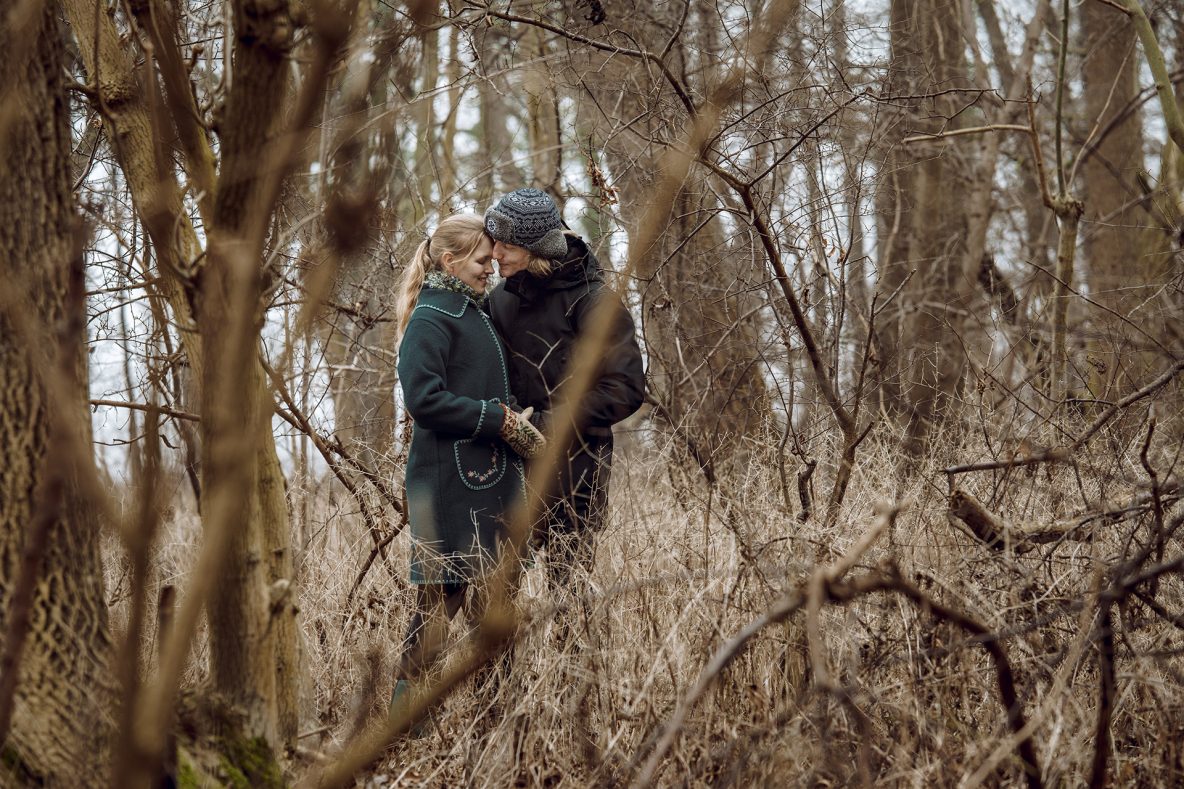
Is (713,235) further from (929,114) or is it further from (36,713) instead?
(36,713)

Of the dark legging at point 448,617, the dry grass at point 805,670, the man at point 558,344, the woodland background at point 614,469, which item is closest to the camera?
the woodland background at point 614,469


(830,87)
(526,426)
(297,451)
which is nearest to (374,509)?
(297,451)

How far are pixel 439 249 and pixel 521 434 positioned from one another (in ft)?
2.42

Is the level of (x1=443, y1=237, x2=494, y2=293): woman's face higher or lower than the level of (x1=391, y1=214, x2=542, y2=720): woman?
higher

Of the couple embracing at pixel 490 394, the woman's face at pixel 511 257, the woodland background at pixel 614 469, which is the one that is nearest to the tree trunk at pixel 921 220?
the woodland background at pixel 614 469

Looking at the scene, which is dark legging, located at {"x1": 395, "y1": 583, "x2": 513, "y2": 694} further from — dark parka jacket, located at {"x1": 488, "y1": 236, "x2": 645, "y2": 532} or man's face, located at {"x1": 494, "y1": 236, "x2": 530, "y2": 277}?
man's face, located at {"x1": 494, "y1": 236, "x2": 530, "y2": 277}

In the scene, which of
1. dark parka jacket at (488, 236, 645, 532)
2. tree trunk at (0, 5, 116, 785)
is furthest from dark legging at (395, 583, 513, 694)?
tree trunk at (0, 5, 116, 785)

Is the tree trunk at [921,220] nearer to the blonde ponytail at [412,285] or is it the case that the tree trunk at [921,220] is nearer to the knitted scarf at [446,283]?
the knitted scarf at [446,283]

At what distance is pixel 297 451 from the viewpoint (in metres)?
5.18

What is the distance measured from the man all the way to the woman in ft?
0.40

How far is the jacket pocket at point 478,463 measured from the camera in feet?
11.8

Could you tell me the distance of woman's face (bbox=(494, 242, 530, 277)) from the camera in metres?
3.74

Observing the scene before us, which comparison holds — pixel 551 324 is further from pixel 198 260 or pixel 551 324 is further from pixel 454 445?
pixel 198 260

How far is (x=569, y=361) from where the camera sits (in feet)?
11.9
